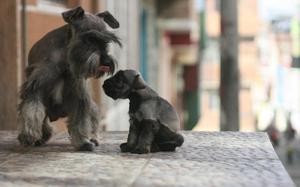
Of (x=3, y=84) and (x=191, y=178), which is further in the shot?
(x=3, y=84)

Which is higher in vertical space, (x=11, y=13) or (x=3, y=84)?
(x=11, y=13)

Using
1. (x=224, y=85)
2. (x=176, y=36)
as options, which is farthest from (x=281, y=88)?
(x=224, y=85)

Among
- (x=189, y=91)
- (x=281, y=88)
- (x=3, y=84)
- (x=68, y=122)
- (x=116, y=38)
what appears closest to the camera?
(x=116, y=38)

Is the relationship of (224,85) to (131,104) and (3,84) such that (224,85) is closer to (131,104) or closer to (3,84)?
(3,84)

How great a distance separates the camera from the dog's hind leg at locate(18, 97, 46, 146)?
18.9 ft

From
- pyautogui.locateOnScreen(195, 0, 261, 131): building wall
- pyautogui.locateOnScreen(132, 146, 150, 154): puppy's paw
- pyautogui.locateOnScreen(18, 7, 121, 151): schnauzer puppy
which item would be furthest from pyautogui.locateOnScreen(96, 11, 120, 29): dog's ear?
pyautogui.locateOnScreen(195, 0, 261, 131): building wall

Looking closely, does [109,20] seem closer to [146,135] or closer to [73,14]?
[73,14]

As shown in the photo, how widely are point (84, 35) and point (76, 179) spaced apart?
134 centimetres

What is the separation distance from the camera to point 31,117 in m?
5.77

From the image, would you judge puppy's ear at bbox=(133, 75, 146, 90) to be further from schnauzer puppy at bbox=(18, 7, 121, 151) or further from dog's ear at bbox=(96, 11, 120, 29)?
dog's ear at bbox=(96, 11, 120, 29)

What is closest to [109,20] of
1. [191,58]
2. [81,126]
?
[81,126]

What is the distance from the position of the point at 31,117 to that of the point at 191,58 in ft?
103

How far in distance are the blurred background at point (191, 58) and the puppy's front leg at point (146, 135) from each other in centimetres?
80

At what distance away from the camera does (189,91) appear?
3256 centimetres
